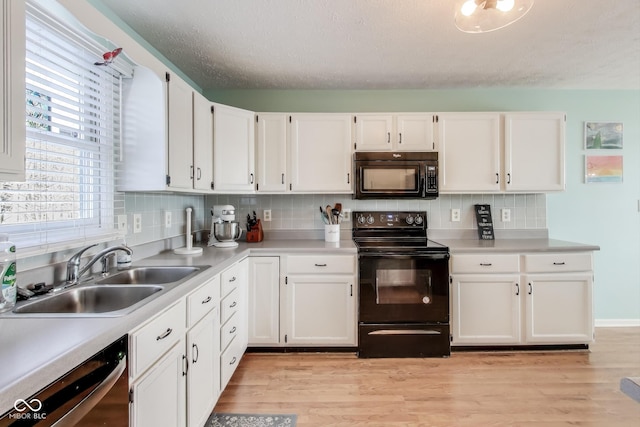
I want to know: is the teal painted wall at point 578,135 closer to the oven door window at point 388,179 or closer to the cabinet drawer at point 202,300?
the oven door window at point 388,179

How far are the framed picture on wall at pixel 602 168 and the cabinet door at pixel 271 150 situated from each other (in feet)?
9.55

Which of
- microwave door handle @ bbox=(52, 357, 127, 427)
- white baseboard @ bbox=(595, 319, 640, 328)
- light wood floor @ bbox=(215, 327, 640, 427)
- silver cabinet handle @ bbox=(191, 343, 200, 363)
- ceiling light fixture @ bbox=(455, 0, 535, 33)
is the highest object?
ceiling light fixture @ bbox=(455, 0, 535, 33)

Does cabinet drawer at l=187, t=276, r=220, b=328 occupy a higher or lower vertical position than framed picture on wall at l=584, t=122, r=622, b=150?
lower

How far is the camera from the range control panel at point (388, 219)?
311cm

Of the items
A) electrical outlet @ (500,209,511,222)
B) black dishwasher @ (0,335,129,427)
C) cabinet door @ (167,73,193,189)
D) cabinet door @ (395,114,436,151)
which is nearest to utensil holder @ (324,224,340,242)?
cabinet door @ (395,114,436,151)

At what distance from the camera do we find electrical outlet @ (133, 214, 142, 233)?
6.72 feet

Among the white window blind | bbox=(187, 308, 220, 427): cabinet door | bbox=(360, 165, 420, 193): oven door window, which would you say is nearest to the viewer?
the white window blind

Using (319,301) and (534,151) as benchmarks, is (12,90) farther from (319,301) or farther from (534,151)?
(534,151)

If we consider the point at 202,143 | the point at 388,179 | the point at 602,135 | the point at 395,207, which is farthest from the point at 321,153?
the point at 602,135

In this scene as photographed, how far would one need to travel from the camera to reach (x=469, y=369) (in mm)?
2381

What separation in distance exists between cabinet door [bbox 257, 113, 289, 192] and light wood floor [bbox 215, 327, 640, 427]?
4.81 feet

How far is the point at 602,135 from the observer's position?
10.3 ft

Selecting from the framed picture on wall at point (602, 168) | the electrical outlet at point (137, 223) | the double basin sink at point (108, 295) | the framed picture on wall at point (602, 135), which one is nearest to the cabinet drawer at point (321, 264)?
the double basin sink at point (108, 295)

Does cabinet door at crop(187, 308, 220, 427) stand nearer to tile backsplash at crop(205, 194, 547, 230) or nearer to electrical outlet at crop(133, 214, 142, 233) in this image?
electrical outlet at crop(133, 214, 142, 233)
